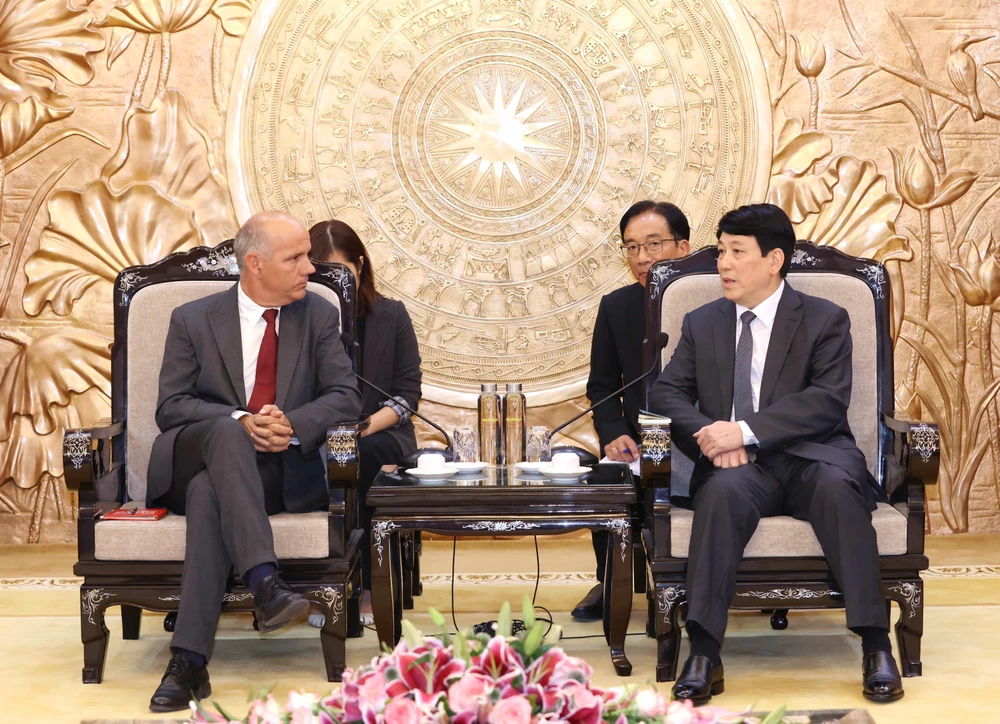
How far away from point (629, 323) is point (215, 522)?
57.7 inches

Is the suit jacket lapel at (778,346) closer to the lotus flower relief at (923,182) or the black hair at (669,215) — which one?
the black hair at (669,215)

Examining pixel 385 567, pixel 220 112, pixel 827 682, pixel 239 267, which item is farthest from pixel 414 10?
pixel 827 682

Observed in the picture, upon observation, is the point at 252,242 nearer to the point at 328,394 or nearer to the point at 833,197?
the point at 328,394

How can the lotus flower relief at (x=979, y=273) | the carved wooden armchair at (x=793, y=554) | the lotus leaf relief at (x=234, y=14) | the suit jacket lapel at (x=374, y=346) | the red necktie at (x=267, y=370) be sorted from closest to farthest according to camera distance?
1. the carved wooden armchair at (x=793, y=554)
2. the red necktie at (x=267, y=370)
3. the suit jacket lapel at (x=374, y=346)
4. the lotus leaf relief at (x=234, y=14)
5. the lotus flower relief at (x=979, y=273)

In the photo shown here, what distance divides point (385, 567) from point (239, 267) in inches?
39.4

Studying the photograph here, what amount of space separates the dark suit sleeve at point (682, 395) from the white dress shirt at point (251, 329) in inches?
43.0

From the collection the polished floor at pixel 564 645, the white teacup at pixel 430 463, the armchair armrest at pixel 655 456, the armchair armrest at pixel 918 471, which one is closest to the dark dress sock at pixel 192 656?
the polished floor at pixel 564 645

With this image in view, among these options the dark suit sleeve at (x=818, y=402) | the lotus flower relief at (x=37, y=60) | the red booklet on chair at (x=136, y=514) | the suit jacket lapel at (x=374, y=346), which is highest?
the lotus flower relief at (x=37, y=60)

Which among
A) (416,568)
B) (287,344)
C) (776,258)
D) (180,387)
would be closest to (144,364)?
(180,387)

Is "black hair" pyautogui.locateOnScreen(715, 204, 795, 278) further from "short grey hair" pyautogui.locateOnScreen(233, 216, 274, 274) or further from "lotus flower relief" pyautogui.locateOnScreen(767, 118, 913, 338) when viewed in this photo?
"lotus flower relief" pyautogui.locateOnScreen(767, 118, 913, 338)

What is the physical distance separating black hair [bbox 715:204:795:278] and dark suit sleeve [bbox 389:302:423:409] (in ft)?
3.74

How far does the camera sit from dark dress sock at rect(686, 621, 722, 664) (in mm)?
2717

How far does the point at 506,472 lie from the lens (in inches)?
123

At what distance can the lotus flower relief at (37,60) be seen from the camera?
456 centimetres
